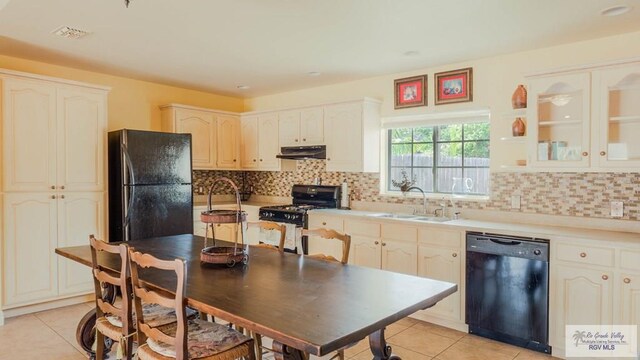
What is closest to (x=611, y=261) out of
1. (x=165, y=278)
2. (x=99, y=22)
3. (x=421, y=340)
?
(x=421, y=340)

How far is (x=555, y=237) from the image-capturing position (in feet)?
9.86

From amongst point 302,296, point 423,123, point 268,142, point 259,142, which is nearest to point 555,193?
point 423,123

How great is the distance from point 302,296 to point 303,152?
330 cm

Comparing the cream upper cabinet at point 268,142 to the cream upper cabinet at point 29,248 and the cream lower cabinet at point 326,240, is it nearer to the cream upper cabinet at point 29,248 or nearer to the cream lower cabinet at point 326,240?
the cream lower cabinet at point 326,240

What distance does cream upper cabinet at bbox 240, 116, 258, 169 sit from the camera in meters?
5.65

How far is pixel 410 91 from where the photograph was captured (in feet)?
14.5

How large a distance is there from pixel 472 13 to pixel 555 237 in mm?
1681

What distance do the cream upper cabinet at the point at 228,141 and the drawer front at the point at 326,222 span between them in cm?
175

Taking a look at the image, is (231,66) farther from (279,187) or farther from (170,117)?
(279,187)

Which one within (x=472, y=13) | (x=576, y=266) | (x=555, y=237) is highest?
(x=472, y=13)

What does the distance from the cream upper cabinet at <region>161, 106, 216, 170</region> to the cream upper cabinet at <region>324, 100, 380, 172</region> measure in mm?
1633

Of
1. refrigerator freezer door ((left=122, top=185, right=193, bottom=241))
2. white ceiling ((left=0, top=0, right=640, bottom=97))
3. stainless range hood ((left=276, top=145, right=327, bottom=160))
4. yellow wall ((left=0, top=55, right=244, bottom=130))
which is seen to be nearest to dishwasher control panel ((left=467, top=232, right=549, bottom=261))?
white ceiling ((left=0, top=0, right=640, bottom=97))

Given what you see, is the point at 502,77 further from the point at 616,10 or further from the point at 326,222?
the point at 326,222

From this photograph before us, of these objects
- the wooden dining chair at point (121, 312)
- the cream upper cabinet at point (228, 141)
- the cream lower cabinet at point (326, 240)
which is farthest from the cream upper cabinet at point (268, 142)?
the wooden dining chair at point (121, 312)
